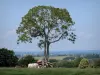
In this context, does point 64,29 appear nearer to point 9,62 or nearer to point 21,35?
point 21,35

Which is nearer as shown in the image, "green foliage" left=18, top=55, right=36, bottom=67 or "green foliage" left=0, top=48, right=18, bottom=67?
"green foliage" left=0, top=48, right=18, bottom=67

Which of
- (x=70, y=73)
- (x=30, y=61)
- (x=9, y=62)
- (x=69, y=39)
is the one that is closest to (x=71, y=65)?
(x=30, y=61)

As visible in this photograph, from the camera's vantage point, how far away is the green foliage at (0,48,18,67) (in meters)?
22.8

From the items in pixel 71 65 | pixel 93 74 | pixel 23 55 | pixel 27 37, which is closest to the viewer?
pixel 93 74

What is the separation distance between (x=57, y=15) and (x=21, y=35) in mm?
4456

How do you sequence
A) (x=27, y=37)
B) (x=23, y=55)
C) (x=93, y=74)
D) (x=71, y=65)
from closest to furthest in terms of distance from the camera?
(x=93, y=74) < (x=71, y=65) < (x=23, y=55) < (x=27, y=37)

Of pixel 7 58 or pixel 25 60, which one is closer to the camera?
pixel 7 58

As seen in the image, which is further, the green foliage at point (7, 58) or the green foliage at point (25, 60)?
the green foliage at point (25, 60)

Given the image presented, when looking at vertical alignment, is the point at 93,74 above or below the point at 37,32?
below

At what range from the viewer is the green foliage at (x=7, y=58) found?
22750 mm

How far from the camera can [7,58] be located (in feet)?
75.0

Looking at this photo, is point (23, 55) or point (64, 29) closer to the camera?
point (23, 55)

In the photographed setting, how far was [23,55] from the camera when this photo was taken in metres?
25.1

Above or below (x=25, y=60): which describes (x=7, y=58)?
above
